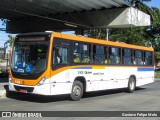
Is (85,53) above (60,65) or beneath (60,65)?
above

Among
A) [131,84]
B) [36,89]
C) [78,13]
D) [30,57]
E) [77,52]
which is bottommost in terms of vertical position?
[131,84]

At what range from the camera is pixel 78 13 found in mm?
29297

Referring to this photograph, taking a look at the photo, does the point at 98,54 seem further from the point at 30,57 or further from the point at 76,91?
the point at 30,57

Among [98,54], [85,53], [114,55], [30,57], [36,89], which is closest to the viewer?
[36,89]

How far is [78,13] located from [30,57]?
1500 cm

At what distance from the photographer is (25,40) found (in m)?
15.3

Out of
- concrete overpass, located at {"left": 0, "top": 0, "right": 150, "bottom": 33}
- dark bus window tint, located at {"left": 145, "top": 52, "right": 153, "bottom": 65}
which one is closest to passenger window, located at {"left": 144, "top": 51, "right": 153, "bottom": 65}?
dark bus window tint, located at {"left": 145, "top": 52, "right": 153, "bottom": 65}

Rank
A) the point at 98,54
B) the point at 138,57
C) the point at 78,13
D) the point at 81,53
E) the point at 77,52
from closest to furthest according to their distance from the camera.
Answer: the point at 77,52 < the point at 81,53 < the point at 98,54 < the point at 138,57 < the point at 78,13

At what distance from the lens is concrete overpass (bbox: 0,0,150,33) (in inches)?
1025

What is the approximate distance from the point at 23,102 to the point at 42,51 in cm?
213

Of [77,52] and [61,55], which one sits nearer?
[61,55]

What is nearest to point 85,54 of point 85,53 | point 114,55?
point 85,53

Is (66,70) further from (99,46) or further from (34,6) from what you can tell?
(34,6)

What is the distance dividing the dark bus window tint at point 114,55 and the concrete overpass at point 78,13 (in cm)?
678
